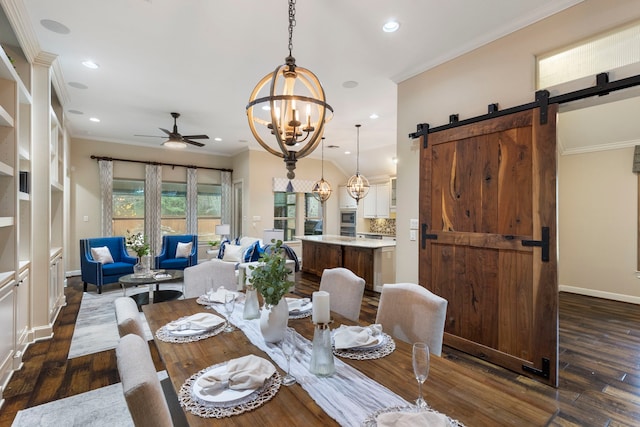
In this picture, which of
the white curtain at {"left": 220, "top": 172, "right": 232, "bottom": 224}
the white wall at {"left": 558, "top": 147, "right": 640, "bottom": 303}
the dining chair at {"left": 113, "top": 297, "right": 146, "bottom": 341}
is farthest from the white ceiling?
the white wall at {"left": 558, "top": 147, "right": 640, "bottom": 303}

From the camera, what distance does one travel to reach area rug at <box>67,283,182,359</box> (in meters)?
3.12

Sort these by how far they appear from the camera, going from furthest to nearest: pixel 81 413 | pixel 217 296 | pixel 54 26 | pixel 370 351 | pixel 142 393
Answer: pixel 54 26
pixel 217 296
pixel 81 413
pixel 370 351
pixel 142 393

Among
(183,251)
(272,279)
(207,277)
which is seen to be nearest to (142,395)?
(272,279)

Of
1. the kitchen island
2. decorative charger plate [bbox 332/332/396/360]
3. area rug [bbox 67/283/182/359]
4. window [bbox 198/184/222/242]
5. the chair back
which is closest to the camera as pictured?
the chair back

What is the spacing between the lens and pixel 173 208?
755cm

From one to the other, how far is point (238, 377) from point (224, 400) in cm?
9

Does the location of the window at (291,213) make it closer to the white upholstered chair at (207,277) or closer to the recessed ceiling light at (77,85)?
the recessed ceiling light at (77,85)

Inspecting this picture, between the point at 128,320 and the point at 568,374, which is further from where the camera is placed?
the point at 568,374

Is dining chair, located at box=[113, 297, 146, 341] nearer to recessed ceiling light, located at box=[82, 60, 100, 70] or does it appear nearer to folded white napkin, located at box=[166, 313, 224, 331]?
folded white napkin, located at box=[166, 313, 224, 331]

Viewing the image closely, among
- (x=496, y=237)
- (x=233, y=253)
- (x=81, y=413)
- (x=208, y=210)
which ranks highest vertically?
(x=208, y=210)

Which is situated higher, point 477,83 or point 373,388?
point 477,83

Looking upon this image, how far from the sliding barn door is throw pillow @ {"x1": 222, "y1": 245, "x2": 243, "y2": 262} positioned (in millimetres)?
3844

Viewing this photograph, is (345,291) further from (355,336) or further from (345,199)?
(345,199)

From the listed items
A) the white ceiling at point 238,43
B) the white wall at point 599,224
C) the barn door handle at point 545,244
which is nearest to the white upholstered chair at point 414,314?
the barn door handle at point 545,244
